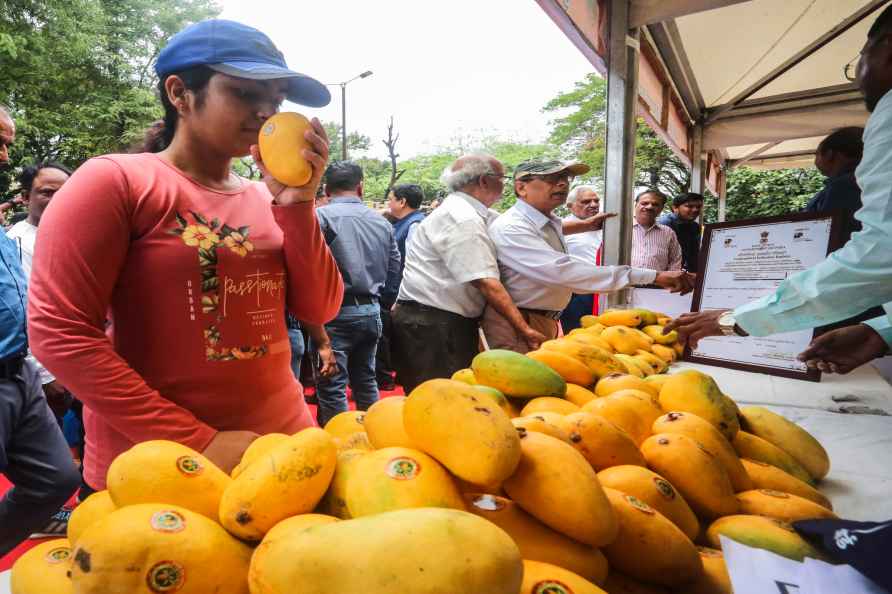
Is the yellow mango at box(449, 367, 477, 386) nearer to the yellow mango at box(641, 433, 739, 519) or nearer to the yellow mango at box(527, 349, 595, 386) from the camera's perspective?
the yellow mango at box(527, 349, 595, 386)

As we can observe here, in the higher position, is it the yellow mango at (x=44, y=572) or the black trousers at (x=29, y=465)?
the yellow mango at (x=44, y=572)

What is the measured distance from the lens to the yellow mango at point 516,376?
1.35 metres

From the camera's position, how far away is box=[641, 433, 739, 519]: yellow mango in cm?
97

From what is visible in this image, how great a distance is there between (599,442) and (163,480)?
74 centimetres

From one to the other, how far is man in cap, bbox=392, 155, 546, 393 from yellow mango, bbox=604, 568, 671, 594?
2.16 m

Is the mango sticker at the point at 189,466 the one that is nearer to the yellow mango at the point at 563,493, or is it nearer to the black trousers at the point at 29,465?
the yellow mango at the point at 563,493

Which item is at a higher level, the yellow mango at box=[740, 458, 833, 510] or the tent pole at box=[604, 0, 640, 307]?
the tent pole at box=[604, 0, 640, 307]

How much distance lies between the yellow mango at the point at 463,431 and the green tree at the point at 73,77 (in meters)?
15.1

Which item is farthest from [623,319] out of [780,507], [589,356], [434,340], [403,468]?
[403,468]

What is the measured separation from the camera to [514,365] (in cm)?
137

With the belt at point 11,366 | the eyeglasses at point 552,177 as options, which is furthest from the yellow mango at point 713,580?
the eyeglasses at point 552,177

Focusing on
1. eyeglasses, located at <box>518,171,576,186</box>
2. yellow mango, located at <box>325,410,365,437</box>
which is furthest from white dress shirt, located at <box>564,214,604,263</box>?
yellow mango, located at <box>325,410,365,437</box>

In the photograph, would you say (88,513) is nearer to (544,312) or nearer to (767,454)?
(767,454)

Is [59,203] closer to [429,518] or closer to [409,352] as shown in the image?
[429,518]
